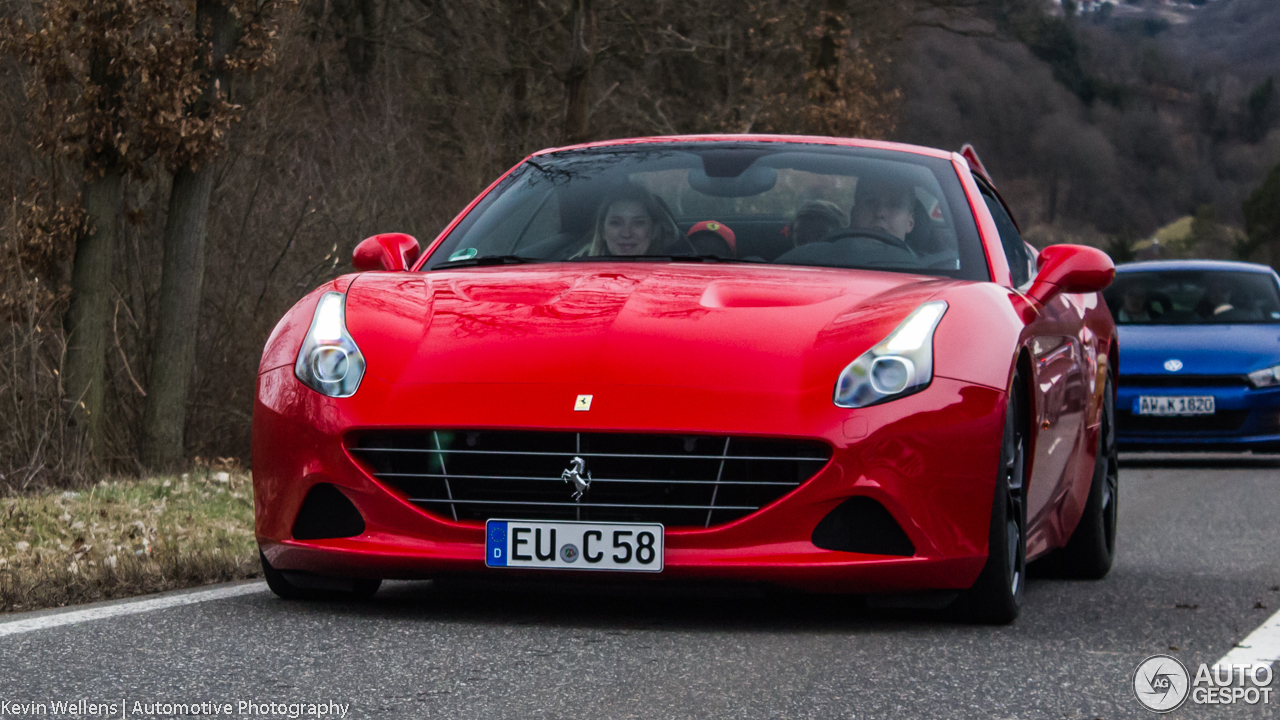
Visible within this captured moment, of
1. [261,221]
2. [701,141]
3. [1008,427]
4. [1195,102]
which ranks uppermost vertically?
[701,141]

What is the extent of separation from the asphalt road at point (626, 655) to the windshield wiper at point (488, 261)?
1002 millimetres

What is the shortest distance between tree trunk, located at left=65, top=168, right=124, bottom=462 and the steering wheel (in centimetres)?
712

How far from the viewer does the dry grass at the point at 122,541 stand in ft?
17.2

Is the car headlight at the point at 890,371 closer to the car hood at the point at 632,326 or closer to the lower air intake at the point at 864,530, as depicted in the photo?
the car hood at the point at 632,326

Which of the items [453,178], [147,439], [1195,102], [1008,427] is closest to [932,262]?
[1008,427]

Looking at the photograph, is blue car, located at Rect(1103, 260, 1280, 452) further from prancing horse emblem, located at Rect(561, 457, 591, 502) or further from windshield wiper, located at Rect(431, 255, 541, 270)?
prancing horse emblem, located at Rect(561, 457, 591, 502)

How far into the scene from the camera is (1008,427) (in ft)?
15.1

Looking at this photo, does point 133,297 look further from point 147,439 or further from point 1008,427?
point 1008,427

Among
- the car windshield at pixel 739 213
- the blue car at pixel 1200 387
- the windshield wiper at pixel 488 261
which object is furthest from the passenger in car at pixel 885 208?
the blue car at pixel 1200 387

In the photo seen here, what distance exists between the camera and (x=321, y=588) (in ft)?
15.9

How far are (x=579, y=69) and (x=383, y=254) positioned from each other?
40.8ft

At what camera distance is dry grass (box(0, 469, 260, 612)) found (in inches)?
207

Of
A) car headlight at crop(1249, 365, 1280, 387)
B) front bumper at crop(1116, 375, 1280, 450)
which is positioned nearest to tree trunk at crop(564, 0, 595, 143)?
front bumper at crop(1116, 375, 1280, 450)

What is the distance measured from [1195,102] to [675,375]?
433 feet
